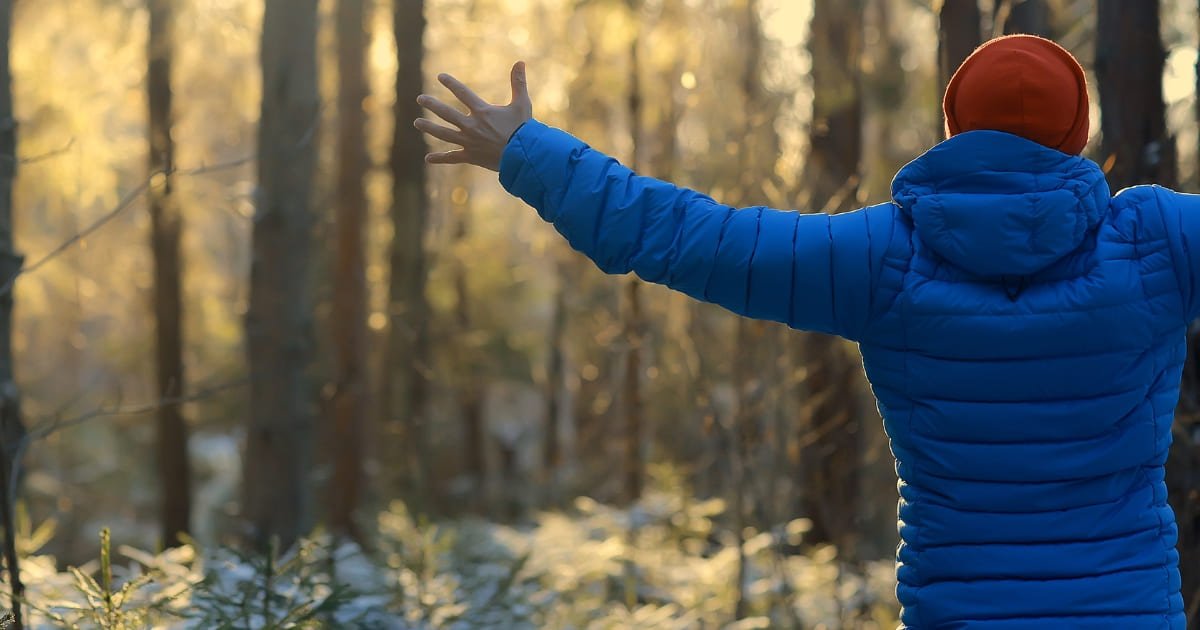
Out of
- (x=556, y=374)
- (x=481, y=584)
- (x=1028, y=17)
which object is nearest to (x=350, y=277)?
(x=481, y=584)

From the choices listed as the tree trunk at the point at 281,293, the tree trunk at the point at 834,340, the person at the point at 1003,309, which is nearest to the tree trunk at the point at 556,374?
the tree trunk at the point at 834,340

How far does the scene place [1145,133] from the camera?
444cm

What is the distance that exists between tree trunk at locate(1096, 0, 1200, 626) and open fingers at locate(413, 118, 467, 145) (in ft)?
9.15

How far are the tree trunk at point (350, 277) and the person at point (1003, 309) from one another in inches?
345

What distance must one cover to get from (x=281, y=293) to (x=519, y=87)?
183 inches

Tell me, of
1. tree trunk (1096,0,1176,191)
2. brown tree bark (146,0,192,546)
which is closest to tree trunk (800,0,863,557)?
tree trunk (1096,0,1176,191)

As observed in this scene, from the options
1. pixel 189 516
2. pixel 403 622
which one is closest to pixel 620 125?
pixel 189 516

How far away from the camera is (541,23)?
59.9ft

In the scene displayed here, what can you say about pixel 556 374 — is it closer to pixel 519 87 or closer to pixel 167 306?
pixel 167 306

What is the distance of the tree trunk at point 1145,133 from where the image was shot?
4.32 metres

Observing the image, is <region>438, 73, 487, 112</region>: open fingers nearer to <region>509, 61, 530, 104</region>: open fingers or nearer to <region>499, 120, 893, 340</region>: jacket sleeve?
<region>509, 61, 530, 104</region>: open fingers

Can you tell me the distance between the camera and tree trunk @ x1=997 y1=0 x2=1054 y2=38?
4652 mm

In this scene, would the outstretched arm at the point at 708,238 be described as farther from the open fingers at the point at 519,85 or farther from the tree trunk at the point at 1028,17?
the tree trunk at the point at 1028,17

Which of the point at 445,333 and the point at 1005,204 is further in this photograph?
the point at 445,333
